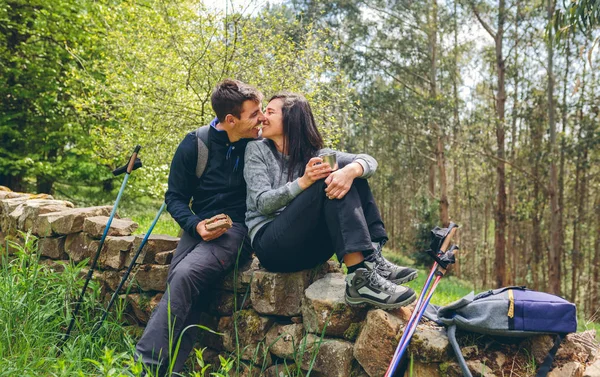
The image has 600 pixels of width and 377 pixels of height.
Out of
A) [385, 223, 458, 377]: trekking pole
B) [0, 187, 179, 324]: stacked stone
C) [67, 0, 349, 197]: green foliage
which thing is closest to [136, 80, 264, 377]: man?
[0, 187, 179, 324]: stacked stone

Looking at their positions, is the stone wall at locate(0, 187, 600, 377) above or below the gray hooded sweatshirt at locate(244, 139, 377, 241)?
below

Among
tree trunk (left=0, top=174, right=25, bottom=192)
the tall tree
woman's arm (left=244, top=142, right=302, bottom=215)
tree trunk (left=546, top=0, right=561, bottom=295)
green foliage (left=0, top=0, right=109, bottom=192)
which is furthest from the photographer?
the tall tree

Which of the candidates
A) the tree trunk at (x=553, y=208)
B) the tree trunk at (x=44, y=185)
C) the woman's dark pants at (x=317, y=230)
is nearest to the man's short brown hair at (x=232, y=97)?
the woman's dark pants at (x=317, y=230)

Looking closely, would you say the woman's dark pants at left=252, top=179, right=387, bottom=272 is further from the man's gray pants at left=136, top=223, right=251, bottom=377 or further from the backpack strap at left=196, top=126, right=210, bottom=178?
the backpack strap at left=196, top=126, right=210, bottom=178

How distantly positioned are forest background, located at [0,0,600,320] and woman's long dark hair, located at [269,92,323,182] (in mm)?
3569

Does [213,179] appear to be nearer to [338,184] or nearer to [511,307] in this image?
[338,184]

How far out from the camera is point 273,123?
9.11 feet

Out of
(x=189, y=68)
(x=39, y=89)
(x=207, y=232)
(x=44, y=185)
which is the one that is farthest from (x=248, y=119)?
(x=44, y=185)

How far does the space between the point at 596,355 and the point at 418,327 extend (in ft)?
2.50

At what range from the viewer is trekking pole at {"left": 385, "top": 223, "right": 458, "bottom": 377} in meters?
2.04

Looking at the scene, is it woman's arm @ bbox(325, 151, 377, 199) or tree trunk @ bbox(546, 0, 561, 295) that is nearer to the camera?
woman's arm @ bbox(325, 151, 377, 199)

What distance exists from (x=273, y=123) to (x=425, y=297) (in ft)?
4.12

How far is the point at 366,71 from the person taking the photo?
1688 cm

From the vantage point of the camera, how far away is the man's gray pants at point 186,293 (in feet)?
7.64
